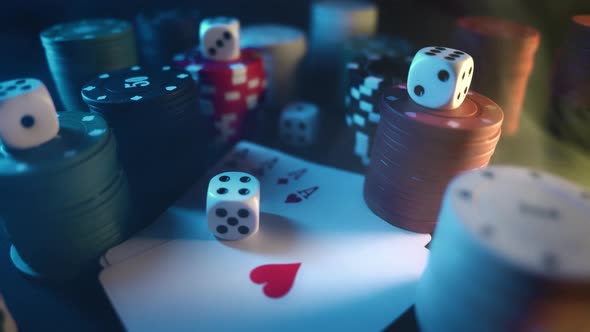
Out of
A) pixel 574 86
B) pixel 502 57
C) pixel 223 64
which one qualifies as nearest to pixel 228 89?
pixel 223 64

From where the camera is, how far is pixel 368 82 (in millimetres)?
1610

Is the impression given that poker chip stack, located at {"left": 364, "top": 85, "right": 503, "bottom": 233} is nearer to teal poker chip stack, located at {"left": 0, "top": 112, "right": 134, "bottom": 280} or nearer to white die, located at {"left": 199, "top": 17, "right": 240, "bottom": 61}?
white die, located at {"left": 199, "top": 17, "right": 240, "bottom": 61}

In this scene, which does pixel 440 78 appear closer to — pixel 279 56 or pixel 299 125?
pixel 299 125

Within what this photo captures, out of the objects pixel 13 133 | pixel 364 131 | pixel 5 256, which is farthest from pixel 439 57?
pixel 5 256

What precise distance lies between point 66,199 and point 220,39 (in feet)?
3.13

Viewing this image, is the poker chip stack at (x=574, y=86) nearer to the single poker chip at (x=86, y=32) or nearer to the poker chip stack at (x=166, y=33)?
the poker chip stack at (x=166, y=33)

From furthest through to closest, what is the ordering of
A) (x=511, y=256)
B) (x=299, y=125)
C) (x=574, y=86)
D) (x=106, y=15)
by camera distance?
(x=106, y=15)
(x=299, y=125)
(x=574, y=86)
(x=511, y=256)

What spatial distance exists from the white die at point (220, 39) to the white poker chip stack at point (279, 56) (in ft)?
0.94

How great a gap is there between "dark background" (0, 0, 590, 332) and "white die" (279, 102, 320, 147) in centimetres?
90

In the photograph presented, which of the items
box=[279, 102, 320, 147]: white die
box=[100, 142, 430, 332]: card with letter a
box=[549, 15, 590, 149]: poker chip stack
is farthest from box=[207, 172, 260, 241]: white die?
box=[549, 15, 590, 149]: poker chip stack

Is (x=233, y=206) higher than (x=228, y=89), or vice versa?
(x=228, y=89)

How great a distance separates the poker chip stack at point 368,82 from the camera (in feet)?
5.31

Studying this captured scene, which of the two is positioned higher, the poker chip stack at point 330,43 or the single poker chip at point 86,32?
the single poker chip at point 86,32

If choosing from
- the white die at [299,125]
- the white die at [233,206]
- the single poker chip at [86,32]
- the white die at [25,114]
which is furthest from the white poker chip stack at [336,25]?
the white die at [25,114]
